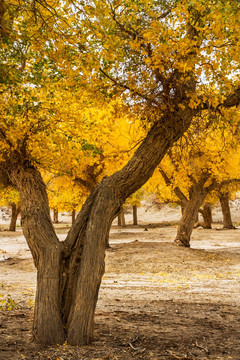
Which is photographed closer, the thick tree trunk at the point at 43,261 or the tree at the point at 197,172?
the thick tree trunk at the point at 43,261

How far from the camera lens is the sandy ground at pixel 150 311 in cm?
379

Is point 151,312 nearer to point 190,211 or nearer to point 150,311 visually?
point 150,311

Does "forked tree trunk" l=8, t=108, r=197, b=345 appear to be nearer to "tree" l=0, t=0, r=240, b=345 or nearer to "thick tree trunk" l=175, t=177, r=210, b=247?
"tree" l=0, t=0, r=240, b=345

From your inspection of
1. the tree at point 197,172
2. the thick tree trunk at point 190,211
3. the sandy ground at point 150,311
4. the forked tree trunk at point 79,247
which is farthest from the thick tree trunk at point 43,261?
the thick tree trunk at point 190,211

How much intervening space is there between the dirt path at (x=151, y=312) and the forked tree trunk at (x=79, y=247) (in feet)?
0.91

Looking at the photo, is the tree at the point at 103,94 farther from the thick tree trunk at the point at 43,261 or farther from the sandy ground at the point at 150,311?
the sandy ground at the point at 150,311

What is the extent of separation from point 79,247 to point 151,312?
7.40ft

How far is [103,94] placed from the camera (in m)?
5.43

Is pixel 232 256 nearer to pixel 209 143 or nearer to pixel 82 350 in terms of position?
pixel 209 143

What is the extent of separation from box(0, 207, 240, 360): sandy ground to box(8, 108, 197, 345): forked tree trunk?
0.27m

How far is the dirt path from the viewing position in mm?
3793

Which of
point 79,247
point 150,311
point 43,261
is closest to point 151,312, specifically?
point 150,311

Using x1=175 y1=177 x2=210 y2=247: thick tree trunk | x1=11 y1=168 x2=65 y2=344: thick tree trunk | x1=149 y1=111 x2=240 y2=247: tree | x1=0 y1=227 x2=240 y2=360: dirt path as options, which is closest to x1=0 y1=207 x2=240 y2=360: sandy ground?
x1=0 y1=227 x2=240 y2=360: dirt path

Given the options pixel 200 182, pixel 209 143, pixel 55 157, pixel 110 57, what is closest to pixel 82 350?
pixel 110 57
